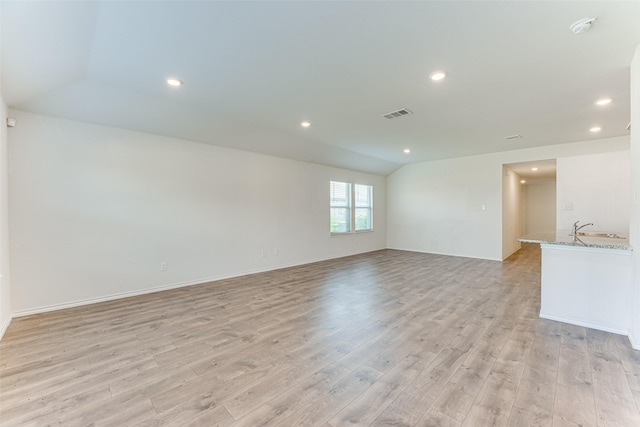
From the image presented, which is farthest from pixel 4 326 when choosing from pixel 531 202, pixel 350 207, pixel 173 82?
pixel 531 202

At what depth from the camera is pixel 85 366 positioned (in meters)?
2.11

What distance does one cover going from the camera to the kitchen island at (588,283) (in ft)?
8.84

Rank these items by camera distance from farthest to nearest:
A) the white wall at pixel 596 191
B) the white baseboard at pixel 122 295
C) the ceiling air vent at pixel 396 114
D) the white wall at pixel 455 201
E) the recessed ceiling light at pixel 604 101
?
the white wall at pixel 455 201, the white wall at pixel 596 191, the ceiling air vent at pixel 396 114, the recessed ceiling light at pixel 604 101, the white baseboard at pixel 122 295

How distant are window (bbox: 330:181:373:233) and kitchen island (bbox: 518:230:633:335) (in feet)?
14.6

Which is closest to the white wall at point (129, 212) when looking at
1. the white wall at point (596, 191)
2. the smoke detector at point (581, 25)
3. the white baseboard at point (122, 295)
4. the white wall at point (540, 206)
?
the white baseboard at point (122, 295)

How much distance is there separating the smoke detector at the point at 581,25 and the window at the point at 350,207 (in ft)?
17.0

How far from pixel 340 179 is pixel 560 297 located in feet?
16.2

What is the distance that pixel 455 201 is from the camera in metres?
7.01

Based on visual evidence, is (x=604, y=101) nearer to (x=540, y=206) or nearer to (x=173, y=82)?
(x=173, y=82)

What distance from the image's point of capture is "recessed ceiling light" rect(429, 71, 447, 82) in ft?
8.76

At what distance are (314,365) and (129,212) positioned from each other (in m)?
3.42

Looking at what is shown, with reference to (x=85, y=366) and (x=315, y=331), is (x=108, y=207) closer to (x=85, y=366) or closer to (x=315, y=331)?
(x=85, y=366)

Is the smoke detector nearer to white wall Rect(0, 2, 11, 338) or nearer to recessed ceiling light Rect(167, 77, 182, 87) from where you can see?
recessed ceiling light Rect(167, 77, 182, 87)

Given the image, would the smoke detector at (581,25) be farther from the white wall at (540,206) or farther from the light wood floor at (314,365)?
the white wall at (540,206)
